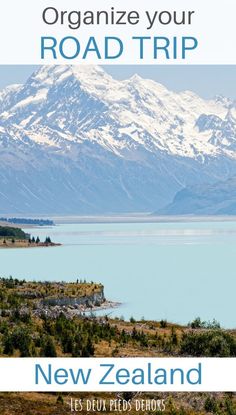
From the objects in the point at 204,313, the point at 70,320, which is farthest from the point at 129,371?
the point at 204,313

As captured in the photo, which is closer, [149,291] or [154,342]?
[154,342]

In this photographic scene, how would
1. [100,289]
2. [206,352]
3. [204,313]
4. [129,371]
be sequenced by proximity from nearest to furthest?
[129,371], [206,352], [204,313], [100,289]

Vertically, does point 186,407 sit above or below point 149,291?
below

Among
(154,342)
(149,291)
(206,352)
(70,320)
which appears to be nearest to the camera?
(206,352)

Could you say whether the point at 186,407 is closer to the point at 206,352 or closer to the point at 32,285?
the point at 206,352

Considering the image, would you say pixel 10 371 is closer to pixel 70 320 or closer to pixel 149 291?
pixel 70 320

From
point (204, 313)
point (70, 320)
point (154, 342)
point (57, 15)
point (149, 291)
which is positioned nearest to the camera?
point (57, 15)

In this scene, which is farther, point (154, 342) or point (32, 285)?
point (32, 285)

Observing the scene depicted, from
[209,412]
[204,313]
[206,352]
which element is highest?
[204,313]

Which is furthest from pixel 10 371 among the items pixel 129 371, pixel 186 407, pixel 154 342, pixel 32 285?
pixel 32 285
